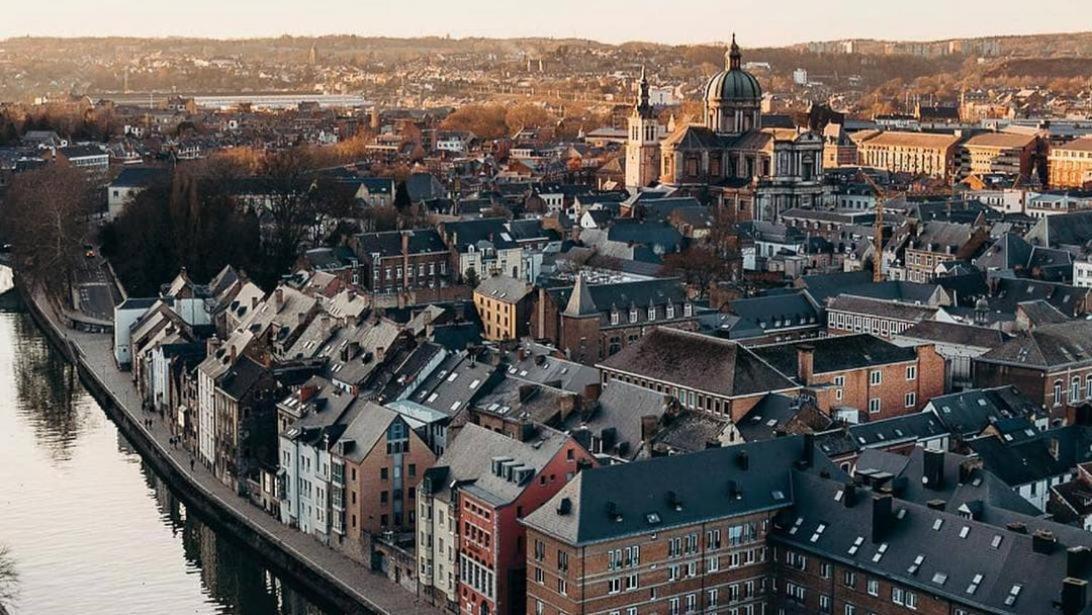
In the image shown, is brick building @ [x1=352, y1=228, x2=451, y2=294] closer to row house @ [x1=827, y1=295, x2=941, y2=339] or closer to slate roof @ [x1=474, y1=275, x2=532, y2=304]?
slate roof @ [x1=474, y1=275, x2=532, y2=304]

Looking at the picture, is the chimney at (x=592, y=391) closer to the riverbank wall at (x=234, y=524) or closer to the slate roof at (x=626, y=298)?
the riverbank wall at (x=234, y=524)

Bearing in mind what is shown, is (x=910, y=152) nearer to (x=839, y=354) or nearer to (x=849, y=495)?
(x=839, y=354)

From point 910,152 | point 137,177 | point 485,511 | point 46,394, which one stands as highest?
point 137,177

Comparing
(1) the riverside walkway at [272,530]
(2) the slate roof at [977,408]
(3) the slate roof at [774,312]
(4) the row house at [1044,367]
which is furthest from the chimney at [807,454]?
(3) the slate roof at [774,312]

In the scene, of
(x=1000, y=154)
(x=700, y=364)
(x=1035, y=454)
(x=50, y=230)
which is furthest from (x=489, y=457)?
(x=1000, y=154)

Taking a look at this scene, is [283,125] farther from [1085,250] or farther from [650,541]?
[650,541]

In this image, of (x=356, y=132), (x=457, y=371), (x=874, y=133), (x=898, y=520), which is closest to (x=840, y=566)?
(x=898, y=520)
